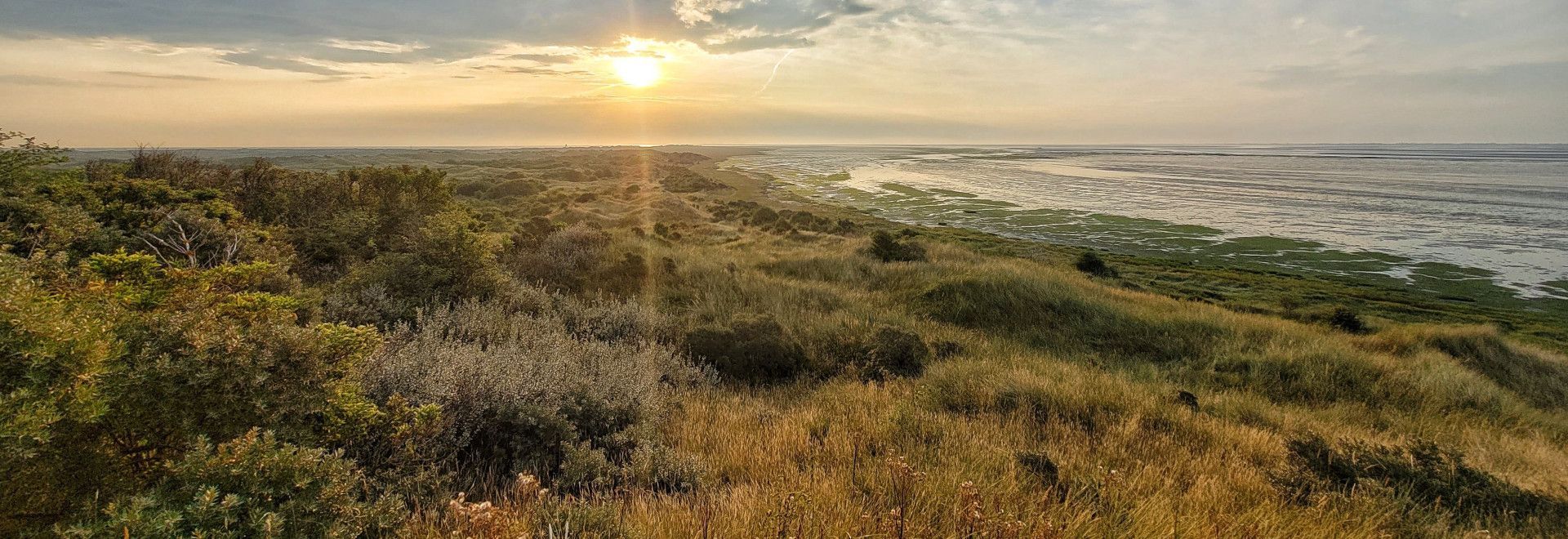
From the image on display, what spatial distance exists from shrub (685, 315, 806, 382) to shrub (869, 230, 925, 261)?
1152 centimetres

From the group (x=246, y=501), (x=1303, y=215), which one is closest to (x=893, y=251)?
(x=246, y=501)

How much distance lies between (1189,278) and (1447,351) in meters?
11.2

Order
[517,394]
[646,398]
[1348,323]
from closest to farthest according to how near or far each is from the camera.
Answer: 1. [517,394]
2. [646,398]
3. [1348,323]

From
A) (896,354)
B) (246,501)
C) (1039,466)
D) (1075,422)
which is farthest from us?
(896,354)

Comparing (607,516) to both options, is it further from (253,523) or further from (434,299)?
(434,299)

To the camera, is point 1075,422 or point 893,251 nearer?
point 1075,422

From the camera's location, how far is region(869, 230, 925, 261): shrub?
20.4 meters

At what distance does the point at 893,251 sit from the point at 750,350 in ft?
42.6

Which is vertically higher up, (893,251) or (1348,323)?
(893,251)

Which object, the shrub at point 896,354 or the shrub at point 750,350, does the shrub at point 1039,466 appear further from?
the shrub at point 750,350

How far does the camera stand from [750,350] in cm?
866

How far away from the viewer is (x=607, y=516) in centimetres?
320

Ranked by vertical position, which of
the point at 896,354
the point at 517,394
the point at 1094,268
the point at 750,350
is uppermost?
the point at 517,394

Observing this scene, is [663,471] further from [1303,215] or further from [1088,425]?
[1303,215]
